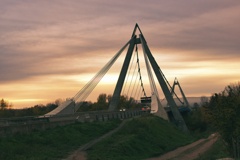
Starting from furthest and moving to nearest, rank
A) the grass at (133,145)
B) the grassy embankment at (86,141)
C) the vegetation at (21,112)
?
the vegetation at (21,112), the grass at (133,145), the grassy embankment at (86,141)

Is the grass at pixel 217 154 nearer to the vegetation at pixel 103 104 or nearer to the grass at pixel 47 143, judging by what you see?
the grass at pixel 47 143

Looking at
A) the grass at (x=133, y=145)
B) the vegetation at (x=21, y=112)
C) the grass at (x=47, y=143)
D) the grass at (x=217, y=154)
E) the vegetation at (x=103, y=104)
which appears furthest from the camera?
the vegetation at (x=103, y=104)

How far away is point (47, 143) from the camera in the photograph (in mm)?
39281

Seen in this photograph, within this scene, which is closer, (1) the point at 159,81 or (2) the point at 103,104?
(1) the point at 159,81

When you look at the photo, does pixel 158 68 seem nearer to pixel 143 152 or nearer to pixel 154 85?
pixel 154 85

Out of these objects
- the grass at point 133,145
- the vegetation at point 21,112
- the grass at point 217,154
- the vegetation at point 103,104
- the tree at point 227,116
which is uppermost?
the vegetation at point 103,104

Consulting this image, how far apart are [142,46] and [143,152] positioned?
5135 cm

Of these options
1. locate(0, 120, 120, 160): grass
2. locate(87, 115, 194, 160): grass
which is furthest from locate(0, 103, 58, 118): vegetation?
locate(0, 120, 120, 160): grass

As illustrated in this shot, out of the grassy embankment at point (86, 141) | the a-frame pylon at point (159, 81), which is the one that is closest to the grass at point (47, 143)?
the grassy embankment at point (86, 141)

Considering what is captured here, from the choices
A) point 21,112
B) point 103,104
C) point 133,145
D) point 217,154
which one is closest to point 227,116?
point 217,154

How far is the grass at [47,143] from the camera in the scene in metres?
32.8

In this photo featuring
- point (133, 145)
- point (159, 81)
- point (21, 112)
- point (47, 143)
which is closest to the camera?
point (47, 143)

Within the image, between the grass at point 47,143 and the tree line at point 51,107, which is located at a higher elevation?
the tree line at point 51,107

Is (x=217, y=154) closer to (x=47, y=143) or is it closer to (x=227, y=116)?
(x=227, y=116)
